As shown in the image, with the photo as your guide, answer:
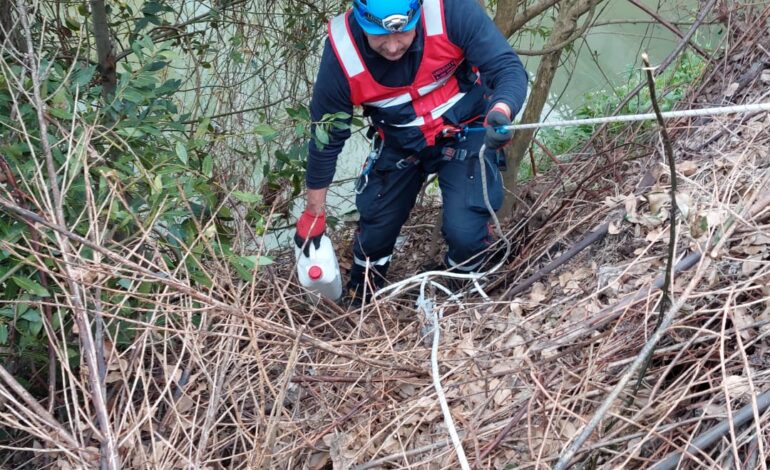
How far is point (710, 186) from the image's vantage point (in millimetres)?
2889

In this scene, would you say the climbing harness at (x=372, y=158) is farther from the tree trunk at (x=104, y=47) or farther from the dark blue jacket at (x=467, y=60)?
the tree trunk at (x=104, y=47)

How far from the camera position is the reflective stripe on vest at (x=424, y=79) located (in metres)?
3.21

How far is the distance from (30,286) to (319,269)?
1431mm

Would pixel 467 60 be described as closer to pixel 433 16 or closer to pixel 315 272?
pixel 433 16

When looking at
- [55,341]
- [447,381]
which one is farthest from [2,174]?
[447,381]

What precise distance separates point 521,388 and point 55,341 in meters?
1.54

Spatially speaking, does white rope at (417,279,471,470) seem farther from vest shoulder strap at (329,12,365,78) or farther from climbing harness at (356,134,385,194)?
vest shoulder strap at (329,12,365,78)

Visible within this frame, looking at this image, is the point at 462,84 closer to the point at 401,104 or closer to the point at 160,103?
the point at 401,104

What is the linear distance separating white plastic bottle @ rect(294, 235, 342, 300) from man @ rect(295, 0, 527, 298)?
2.7 inches

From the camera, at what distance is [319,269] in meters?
3.54

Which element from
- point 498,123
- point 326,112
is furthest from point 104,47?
point 498,123

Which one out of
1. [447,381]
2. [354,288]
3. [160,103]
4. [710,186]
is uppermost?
[160,103]

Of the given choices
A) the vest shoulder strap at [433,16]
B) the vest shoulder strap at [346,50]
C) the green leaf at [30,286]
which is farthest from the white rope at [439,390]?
the green leaf at [30,286]

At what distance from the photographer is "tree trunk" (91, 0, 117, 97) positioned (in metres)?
3.38
